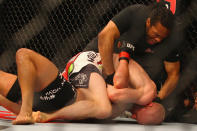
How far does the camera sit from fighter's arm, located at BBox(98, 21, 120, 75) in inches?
48.9

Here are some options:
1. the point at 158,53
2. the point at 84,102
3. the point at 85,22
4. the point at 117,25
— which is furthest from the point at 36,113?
the point at 85,22

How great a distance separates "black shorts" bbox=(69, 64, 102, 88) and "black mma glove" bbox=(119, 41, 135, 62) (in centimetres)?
13

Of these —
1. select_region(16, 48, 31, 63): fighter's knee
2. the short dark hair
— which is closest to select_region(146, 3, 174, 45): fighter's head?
the short dark hair

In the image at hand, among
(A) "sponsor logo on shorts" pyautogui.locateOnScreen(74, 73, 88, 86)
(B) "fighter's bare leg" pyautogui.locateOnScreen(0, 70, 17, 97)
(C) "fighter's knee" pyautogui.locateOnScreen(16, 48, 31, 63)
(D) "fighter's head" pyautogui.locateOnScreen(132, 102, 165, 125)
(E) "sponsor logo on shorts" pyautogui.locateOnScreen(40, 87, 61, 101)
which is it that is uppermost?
(C) "fighter's knee" pyautogui.locateOnScreen(16, 48, 31, 63)

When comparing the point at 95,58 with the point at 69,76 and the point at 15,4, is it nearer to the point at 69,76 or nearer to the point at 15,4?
the point at 69,76

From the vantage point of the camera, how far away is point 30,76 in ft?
3.39

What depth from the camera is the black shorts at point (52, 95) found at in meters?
1.12

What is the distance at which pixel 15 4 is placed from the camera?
3016mm

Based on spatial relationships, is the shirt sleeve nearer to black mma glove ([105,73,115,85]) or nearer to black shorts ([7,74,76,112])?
black mma glove ([105,73,115,85])

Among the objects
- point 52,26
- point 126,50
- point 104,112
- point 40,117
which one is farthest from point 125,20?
point 52,26

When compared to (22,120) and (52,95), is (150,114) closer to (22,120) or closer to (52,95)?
(52,95)

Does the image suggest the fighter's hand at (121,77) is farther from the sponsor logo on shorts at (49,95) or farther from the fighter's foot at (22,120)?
the fighter's foot at (22,120)

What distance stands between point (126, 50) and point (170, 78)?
0.28 metres

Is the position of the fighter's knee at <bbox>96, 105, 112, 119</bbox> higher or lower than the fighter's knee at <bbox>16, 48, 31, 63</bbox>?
lower
